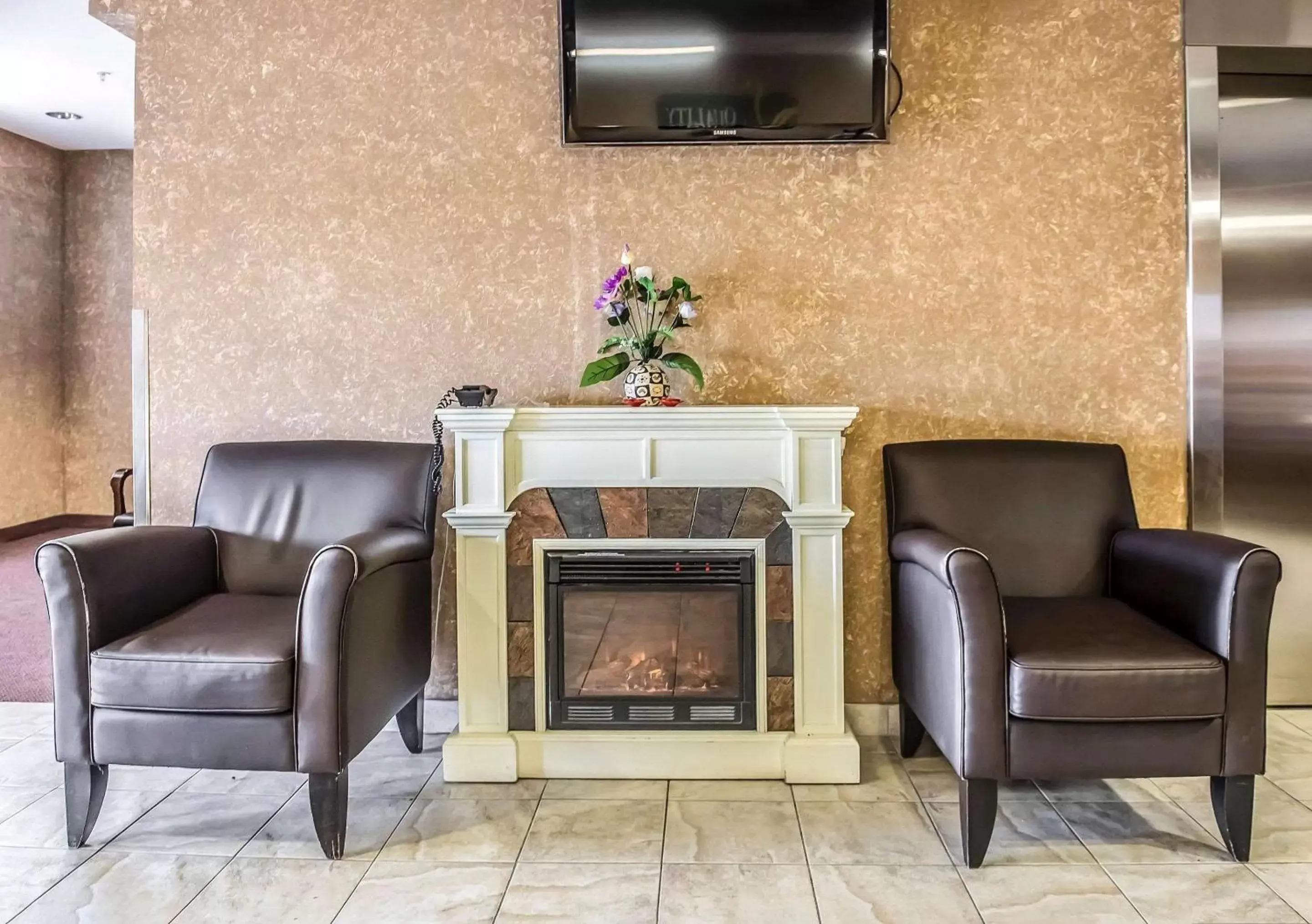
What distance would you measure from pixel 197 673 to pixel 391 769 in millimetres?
750

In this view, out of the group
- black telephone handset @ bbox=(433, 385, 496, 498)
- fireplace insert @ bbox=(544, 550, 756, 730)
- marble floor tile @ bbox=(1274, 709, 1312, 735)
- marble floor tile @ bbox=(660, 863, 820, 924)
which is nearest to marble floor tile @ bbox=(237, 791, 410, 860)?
fireplace insert @ bbox=(544, 550, 756, 730)

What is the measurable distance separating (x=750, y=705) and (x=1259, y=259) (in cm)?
221

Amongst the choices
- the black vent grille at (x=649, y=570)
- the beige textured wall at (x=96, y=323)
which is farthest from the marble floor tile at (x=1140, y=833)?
the beige textured wall at (x=96, y=323)

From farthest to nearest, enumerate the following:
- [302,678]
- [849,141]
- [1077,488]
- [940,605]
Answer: [849,141]
[1077,488]
[940,605]
[302,678]

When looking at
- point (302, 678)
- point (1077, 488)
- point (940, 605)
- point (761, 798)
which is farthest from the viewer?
point (1077, 488)

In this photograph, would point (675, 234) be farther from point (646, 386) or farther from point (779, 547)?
point (779, 547)

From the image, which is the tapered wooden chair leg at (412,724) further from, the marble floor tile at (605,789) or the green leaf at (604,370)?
the green leaf at (604,370)

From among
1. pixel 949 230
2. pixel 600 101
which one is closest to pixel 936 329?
pixel 949 230

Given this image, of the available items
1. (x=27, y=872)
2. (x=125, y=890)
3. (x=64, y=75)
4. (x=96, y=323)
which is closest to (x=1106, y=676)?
(x=125, y=890)

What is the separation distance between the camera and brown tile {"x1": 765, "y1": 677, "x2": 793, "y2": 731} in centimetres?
227

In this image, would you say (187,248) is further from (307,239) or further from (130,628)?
(130,628)

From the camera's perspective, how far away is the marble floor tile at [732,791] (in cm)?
213

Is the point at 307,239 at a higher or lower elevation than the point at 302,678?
higher

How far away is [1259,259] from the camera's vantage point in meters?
2.60
